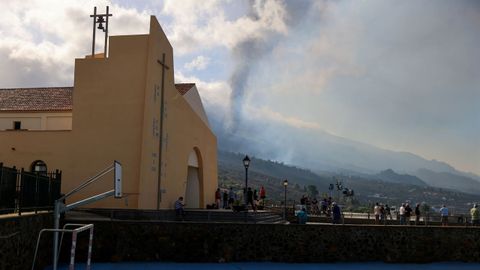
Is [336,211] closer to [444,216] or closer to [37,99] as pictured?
[444,216]

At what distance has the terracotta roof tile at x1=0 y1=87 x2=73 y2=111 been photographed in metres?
32.2

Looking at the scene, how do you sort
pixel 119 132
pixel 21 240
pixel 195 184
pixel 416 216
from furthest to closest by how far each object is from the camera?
pixel 195 184
pixel 416 216
pixel 119 132
pixel 21 240

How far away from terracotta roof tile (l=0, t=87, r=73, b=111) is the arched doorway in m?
10.4

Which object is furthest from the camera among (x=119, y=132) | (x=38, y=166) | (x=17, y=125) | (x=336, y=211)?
(x=17, y=125)

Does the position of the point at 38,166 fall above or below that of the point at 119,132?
below

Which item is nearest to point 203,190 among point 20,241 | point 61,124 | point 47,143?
point 61,124

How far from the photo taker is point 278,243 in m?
22.3

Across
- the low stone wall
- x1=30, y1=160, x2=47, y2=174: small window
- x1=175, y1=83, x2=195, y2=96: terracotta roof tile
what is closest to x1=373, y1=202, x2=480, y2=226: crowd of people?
x1=175, y1=83, x2=195, y2=96: terracotta roof tile

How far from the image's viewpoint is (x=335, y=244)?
22.6m

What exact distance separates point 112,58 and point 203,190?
52.0 ft

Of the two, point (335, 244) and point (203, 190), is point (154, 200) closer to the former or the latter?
point (335, 244)

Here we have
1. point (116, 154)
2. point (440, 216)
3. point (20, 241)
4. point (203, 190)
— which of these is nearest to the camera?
point (20, 241)

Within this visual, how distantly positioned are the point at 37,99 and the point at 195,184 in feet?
43.0

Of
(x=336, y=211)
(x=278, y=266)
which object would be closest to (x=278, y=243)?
(x=278, y=266)
